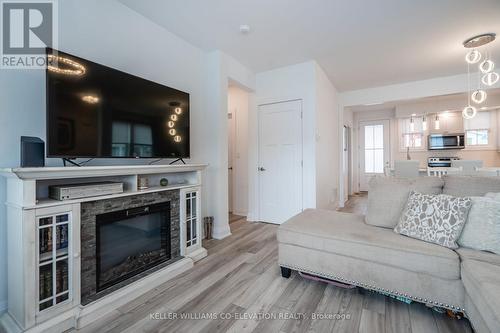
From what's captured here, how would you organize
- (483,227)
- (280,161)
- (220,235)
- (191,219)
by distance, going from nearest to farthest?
(483,227), (191,219), (220,235), (280,161)

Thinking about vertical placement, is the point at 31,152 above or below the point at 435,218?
above

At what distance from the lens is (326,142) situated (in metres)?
4.31

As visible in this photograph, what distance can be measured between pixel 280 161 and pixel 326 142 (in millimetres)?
1062

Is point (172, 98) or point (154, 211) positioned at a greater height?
point (172, 98)

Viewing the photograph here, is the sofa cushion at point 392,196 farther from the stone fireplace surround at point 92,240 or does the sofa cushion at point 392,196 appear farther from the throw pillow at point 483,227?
the stone fireplace surround at point 92,240

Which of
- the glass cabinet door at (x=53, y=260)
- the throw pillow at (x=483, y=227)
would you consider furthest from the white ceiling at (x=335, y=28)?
the glass cabinet door at (x=53, y=260)

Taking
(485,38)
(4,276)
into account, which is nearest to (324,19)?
(485,38)

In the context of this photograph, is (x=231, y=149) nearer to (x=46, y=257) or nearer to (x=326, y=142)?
(x=326, y=142)

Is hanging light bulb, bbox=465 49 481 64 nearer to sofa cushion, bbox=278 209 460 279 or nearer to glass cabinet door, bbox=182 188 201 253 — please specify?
sofa cushion, bbox=278 209 460 279

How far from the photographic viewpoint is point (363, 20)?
2.52m

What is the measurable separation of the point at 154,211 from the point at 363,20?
301 cm

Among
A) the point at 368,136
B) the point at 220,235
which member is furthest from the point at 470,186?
the point at 368,136

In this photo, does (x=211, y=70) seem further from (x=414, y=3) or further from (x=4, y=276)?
(x=4, y=276)

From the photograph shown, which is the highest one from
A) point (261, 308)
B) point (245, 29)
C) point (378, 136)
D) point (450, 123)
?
point (245, 29)
